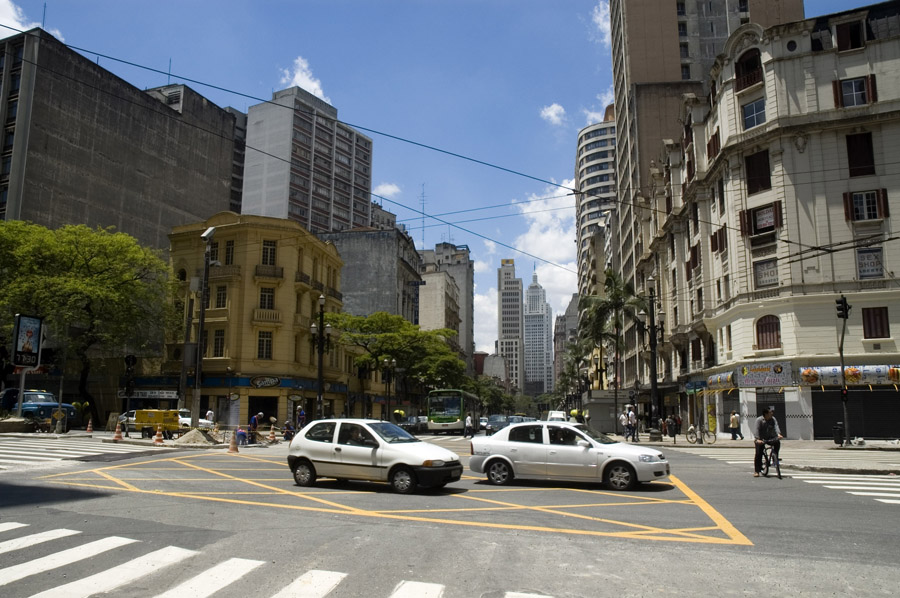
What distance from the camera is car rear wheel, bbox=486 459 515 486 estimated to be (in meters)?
14.3

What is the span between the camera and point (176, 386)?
1906 inches

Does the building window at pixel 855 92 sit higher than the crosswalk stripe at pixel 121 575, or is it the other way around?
the building window at pixel 855 92

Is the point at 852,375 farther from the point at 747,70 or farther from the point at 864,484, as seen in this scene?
the point at 864,484

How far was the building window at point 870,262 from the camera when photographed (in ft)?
105

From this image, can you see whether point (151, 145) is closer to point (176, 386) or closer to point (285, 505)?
point (176, 386)

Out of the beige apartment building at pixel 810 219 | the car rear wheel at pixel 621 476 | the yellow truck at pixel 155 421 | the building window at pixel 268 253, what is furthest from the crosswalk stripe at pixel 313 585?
the building window at pixel 268 253

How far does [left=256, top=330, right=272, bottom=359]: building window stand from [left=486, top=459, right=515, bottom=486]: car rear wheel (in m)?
35.3

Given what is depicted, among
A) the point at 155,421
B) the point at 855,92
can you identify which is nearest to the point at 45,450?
the point at 155,421

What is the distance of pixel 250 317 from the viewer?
46250mm

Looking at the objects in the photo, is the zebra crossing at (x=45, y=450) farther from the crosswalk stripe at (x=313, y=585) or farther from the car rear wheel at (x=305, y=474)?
the crosswalk stripe at (x=313, y=585)

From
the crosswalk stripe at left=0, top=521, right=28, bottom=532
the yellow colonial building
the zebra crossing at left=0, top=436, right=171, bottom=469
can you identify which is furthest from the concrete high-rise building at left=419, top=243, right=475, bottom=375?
the crosswalk stripe at left=0, top=521, right=28, bottom=532

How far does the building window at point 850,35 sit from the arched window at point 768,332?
14.8 metres

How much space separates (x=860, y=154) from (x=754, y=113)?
19.0 feet

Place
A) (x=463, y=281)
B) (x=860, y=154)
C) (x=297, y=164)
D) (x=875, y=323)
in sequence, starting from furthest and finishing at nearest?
(x=463, y=281)
(x=297, y=164)
(x=860, y=154)
(x=875, y=323)
